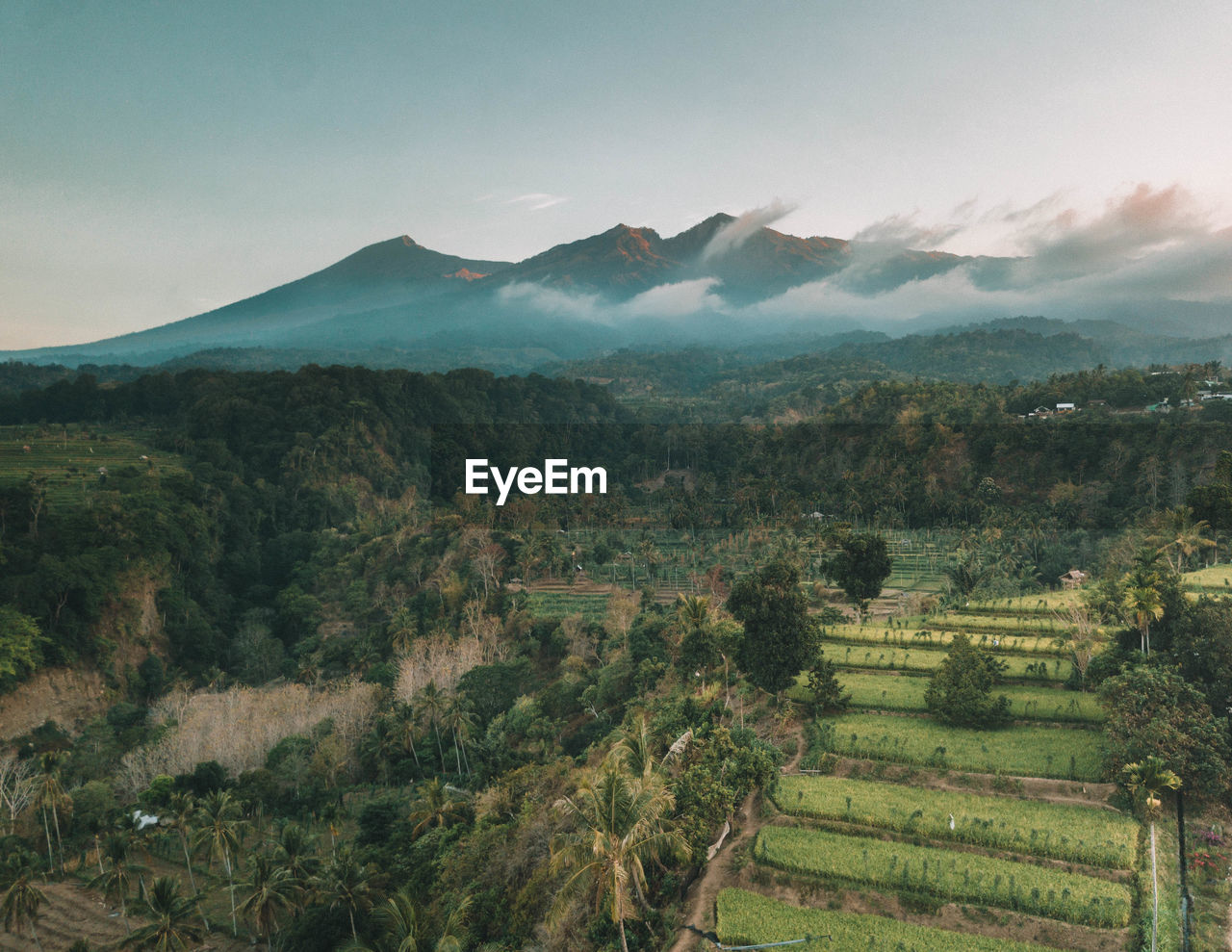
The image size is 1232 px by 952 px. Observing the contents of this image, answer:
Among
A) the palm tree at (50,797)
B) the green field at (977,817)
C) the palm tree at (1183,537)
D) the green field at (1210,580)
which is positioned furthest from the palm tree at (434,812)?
the palm tree at (1183,537)

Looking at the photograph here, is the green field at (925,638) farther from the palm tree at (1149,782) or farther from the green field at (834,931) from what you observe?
the green field at (834,931)

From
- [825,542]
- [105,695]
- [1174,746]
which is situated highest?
[1174,746]

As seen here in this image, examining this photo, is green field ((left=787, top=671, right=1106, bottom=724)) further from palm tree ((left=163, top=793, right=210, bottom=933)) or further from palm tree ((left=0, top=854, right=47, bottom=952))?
palm tree ((left=0, top=854, right=47, bottom=952))

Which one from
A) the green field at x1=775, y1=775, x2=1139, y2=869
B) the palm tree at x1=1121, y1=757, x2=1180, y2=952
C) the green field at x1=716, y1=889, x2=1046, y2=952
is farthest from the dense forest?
the green field at x1=716, y1=889, x2=1046, y2=952

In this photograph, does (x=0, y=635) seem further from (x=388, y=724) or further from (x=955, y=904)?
(x=955, y=904)

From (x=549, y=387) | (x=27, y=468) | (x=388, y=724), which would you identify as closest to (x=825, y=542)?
(x=388, y=724)

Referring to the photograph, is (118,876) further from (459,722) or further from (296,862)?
(459,722)

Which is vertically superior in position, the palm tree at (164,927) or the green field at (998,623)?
the green field at (998,623)
